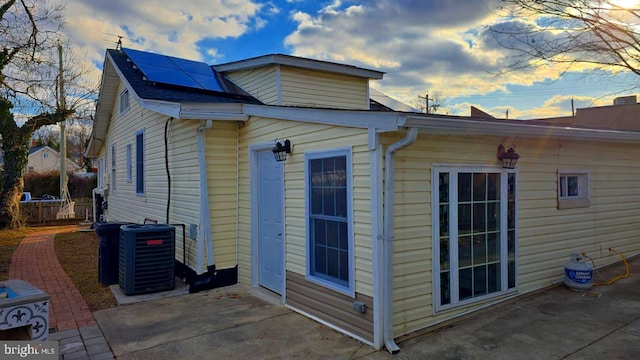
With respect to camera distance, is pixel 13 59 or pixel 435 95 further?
pixel 435 95

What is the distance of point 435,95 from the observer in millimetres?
35125

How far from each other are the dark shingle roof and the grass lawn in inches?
125

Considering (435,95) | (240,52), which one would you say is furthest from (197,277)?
(435,95)

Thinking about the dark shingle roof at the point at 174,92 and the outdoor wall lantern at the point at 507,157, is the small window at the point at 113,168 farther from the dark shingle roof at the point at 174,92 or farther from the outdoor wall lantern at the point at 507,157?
the outdoor wall lantern at the point at 507,157

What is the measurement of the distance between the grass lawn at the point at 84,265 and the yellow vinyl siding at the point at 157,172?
3.88 ft

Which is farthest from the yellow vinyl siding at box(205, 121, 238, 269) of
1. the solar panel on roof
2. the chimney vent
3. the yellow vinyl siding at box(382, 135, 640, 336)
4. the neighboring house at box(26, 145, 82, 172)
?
the neighboring house at box(26, 145, 82, 172)

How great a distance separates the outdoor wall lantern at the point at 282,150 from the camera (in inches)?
193

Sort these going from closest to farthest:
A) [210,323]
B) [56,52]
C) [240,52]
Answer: [210,323] < [240,52] < [56,52]

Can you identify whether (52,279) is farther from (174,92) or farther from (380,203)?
(380,203)

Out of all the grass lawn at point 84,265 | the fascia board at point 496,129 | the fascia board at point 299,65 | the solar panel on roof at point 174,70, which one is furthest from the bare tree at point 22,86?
the fascia board at point 496,129

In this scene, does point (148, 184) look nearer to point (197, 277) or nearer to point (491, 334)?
point (197, 277)

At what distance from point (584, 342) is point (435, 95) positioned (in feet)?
110

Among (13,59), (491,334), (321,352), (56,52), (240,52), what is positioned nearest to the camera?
(321,352)

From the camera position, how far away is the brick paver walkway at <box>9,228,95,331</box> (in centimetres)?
467
